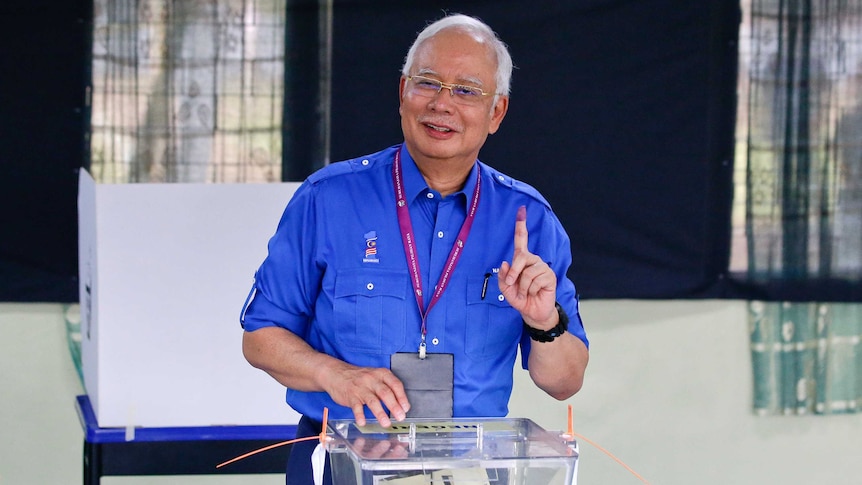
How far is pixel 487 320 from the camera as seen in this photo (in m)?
2.03

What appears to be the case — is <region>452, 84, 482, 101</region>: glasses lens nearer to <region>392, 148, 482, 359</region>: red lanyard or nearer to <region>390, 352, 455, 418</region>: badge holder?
<region>392, 148, 482, 359</region>: red lanyard

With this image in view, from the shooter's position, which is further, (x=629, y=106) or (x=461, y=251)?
(x=629, y=106)

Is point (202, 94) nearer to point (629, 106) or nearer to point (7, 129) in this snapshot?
point (7, 129)

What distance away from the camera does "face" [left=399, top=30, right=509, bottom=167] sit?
2.01m

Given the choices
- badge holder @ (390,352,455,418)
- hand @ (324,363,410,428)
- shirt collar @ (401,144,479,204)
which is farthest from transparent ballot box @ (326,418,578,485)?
shirt collar @ (401,144,479,204)

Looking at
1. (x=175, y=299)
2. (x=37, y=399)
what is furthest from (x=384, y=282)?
(x=37, y=399)

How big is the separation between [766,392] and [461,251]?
2.46 m

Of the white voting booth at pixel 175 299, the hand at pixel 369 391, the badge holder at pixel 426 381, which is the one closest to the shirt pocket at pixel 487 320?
the badge holder at pixel 426 381

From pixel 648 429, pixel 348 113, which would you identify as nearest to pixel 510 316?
pixel 348 113

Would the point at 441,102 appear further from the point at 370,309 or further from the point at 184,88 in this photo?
the point at 184,88

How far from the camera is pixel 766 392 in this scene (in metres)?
4.11

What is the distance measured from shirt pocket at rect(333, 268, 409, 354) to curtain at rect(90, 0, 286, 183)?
1.92 m

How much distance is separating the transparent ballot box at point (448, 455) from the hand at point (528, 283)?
0.23 metres

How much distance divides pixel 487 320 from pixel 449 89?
1.41ft
